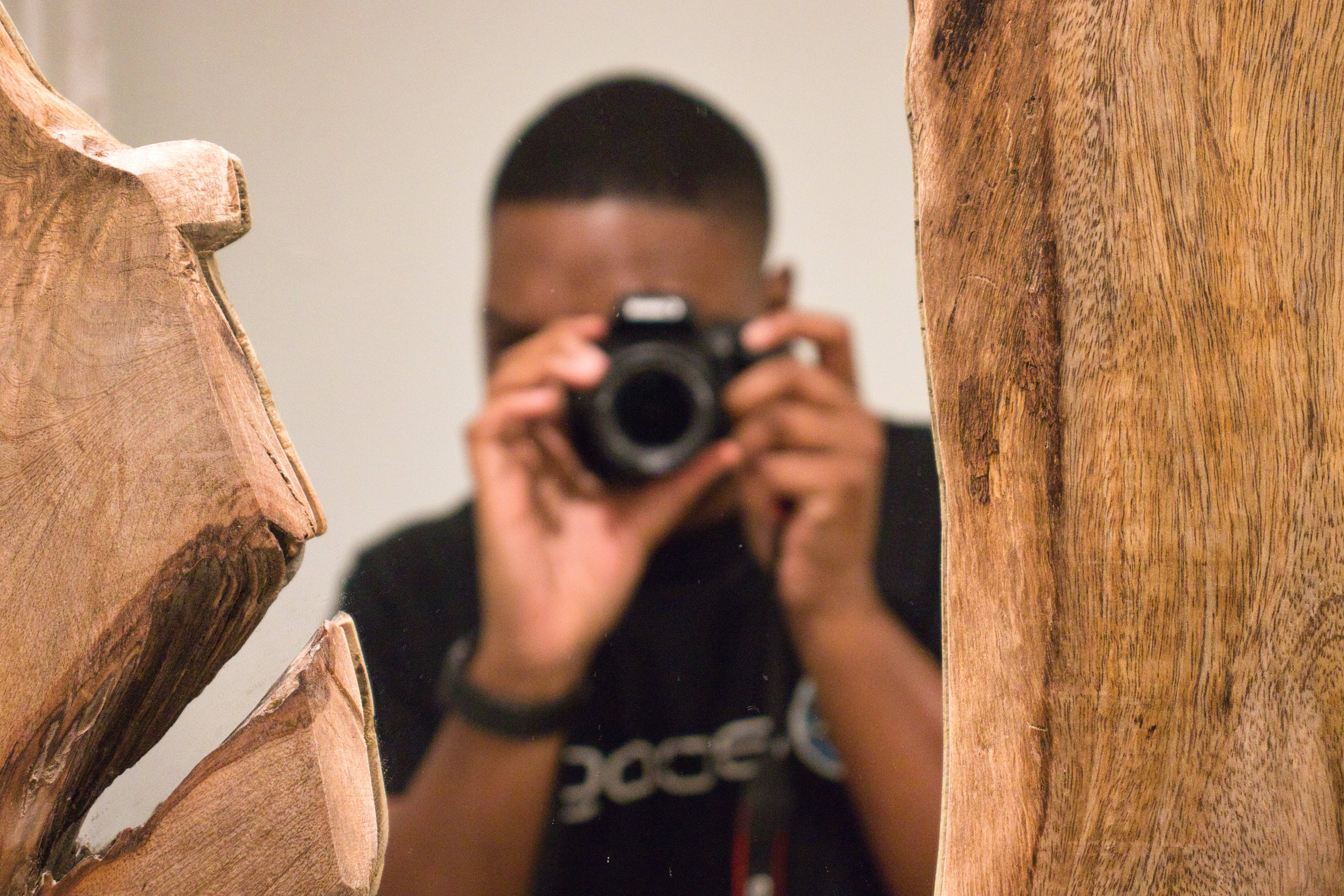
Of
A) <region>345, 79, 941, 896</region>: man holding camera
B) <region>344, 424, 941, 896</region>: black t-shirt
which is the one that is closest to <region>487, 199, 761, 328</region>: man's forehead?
<region>345, 79, 941, 896</region>: man holding camera

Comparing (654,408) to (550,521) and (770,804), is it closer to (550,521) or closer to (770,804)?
(550,521)

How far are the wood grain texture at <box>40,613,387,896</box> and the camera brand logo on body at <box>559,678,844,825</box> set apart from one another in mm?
144

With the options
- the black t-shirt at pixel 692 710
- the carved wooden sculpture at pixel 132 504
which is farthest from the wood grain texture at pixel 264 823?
the black t-shirt at pixel 692 710

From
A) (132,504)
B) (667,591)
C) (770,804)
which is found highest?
(132,504)

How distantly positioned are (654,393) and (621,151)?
0.11 meters

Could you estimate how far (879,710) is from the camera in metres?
0.46

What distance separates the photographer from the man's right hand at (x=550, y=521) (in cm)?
45

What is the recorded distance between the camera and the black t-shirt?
45 cm

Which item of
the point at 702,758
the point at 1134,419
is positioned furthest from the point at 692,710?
the point at 1134,419

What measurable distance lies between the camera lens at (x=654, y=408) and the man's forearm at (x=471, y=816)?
0.14 m

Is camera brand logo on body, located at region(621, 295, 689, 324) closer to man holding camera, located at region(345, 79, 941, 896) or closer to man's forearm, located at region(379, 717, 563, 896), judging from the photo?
man holding camera, located at region(345, 79, 941, 896)

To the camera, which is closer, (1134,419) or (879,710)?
(1134,419)

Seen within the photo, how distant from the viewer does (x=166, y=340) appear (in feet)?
1.06

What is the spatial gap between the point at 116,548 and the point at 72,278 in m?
0.09
